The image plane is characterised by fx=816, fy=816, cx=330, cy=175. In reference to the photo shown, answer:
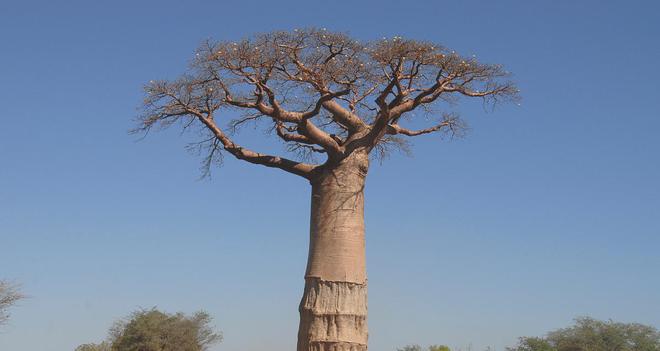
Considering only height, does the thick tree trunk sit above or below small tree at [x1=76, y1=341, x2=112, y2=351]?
below

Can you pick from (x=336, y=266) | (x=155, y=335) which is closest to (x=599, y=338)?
(x=155, y=335)

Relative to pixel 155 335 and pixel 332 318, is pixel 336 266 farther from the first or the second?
pixel 155 335

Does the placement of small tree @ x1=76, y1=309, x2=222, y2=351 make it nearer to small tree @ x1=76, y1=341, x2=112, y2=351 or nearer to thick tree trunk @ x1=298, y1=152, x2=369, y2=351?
small tree @ x1=76, y1=341, x2=112, y2=351

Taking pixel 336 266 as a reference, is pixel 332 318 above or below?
below

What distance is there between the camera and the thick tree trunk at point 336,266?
677 cm

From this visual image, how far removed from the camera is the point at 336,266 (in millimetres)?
6914

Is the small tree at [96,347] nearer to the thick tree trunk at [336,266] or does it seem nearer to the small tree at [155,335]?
the small tree at [155,335]

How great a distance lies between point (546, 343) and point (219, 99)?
60.8 ft

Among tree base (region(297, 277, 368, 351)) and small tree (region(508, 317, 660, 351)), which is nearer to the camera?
tree base (region(297, 277, 368, 351))

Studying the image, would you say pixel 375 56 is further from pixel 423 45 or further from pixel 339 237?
pixel 339 237

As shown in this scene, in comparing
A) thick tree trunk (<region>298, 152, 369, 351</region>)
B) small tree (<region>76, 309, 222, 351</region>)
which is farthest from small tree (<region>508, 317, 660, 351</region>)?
thick tree trunk (<region>298, 152, 369, 351</region>)

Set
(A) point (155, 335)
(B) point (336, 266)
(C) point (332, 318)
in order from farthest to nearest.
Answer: (A) point (155, 335), (B) point (336, 266), (C) point (332, 318)

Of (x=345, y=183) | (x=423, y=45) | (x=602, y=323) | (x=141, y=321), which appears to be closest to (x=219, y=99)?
(x=345, y=183)

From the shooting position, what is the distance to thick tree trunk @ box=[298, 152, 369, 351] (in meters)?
6.77
